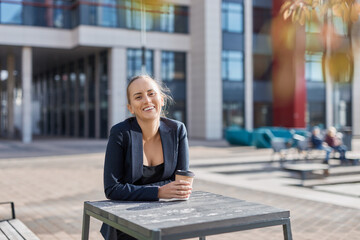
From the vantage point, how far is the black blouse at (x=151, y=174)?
2.88 m

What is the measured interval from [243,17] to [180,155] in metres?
34.5

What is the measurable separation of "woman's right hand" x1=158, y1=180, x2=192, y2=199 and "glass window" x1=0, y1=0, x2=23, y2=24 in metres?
31.3

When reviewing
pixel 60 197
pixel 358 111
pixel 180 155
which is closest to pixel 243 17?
pixel 358 111

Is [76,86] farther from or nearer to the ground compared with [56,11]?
nearer to the ground

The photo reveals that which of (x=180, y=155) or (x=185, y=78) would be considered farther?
(x=185, y=78)

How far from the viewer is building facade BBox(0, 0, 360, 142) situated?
32188 mm

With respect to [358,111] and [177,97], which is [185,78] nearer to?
[177,97]

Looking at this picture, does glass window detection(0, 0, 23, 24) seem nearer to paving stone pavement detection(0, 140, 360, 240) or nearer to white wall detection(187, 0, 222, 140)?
white wall detection(187, 0, 222, 140)

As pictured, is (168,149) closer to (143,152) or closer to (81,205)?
(143,152)

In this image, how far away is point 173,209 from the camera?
2482mm

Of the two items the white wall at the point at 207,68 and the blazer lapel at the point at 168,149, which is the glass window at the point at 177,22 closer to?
the white wall at the point at 207,68

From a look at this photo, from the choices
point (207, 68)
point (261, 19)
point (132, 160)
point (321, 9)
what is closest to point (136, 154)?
point (132, 160)

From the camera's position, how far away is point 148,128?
2891mm

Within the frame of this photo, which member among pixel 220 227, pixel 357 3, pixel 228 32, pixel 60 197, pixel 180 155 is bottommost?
pixel 60 197
